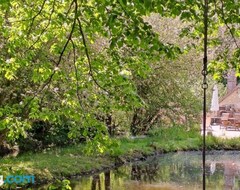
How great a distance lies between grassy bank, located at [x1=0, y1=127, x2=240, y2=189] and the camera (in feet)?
23.8

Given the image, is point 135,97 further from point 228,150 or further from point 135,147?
point 228,150

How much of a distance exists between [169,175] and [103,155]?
1516 millimetres

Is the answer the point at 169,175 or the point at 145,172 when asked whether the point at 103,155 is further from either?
the point at 169,175

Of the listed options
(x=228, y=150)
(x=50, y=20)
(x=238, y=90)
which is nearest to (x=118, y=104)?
(x=50, y=20)

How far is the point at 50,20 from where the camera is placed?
3.29m

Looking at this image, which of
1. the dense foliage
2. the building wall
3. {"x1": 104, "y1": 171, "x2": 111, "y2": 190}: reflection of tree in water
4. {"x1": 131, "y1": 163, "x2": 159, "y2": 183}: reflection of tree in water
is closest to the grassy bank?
{"x1": 104, "y1": 171, "x2": 111, "y2": 190}: reflection of tree in water

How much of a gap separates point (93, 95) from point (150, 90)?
6.45 m

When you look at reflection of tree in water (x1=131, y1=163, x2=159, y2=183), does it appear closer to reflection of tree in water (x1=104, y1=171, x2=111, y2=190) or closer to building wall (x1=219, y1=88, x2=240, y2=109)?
reflection of tree in water (x1=104, y1=171, x2=111, y2=190)

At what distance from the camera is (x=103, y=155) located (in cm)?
905

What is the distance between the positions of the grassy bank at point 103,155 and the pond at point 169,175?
267 mm

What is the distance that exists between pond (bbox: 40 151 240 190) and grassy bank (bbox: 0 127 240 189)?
267mm

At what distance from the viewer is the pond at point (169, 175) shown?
730 centimetres

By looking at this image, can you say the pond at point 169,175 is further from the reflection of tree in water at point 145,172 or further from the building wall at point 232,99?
the building wall at point 232,99

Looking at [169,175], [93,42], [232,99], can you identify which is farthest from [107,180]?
[232,99]
